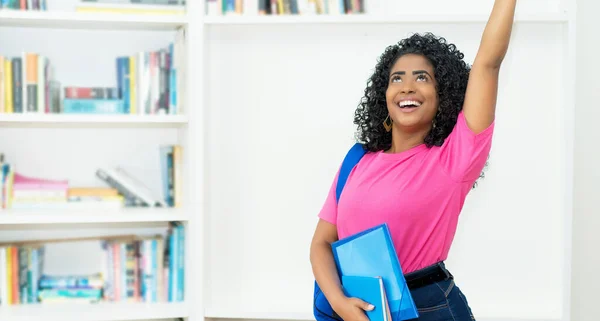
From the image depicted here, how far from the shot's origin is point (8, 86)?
2.46 meters

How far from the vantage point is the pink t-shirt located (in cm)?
124

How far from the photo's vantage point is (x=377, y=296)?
3.94 ft

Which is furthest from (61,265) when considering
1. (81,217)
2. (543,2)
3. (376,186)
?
(543,2)

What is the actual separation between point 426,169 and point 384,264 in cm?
20

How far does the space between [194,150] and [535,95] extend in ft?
4.26

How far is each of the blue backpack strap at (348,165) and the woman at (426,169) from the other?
17 mm

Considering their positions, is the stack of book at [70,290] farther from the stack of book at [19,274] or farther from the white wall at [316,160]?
the white wall at [316,160]

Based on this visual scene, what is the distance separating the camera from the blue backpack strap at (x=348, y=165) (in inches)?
57.1

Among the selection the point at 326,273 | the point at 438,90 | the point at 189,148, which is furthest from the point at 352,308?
the point at 189,148

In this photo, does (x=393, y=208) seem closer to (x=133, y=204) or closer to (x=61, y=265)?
(x=133, y=204)

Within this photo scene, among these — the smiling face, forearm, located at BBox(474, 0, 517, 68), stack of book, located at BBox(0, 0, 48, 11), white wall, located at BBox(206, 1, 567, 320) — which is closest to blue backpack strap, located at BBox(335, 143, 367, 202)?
the smiling face

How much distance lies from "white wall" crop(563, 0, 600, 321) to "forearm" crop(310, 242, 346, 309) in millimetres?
1529

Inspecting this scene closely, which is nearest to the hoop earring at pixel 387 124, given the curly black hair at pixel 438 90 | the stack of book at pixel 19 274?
the curly black hair at pixel 438 90

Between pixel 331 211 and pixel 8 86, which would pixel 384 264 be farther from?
pixel 8 86
